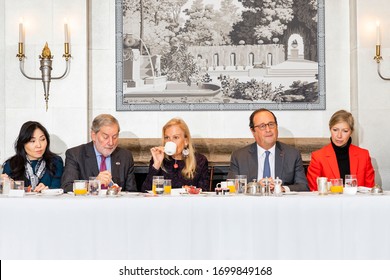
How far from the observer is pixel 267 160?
17.4 ft

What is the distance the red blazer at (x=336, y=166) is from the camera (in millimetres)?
5469

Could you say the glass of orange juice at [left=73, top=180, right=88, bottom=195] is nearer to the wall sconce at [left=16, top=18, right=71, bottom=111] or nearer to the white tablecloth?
the white tablecloth

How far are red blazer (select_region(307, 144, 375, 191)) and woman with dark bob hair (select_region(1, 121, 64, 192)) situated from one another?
2.22 meters

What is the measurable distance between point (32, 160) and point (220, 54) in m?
2.22

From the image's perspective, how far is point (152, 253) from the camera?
390 centimetres

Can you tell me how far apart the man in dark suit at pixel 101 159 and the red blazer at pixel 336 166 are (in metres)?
1.58

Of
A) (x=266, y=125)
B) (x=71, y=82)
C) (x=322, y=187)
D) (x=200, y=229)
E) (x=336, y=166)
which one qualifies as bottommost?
(x=200, y=229)

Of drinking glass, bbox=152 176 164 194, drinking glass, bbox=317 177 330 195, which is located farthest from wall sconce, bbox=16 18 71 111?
drinking glass, bbox=317 177 330 195

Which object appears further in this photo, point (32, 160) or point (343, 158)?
point (343, 158)

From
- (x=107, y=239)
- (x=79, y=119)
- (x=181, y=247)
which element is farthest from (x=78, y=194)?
(x=79, y=119)

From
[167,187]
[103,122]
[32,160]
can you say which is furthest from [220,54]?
[167,187]

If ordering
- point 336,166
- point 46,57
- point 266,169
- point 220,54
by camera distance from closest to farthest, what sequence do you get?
point 266,169 → point 336,166 → point 46,57 → point 220,54

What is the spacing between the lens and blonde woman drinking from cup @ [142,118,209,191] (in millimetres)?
5113

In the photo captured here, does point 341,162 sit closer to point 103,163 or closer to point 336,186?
point 336,186
